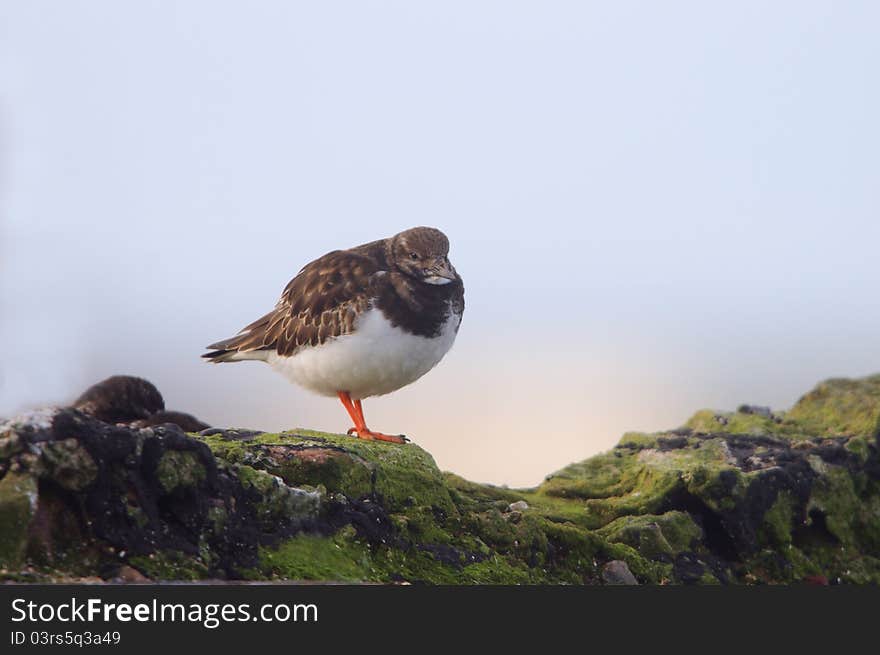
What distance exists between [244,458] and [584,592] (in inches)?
104

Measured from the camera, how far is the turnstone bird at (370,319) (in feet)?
37.3

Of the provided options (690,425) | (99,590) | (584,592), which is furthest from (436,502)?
(690,425)

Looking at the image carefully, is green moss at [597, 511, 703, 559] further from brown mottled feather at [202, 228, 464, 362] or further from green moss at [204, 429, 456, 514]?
brown mottled feather at [202, 228, 464, 362]

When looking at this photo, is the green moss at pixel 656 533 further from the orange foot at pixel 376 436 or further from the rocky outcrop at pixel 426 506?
the orange foot at pixel 376 436

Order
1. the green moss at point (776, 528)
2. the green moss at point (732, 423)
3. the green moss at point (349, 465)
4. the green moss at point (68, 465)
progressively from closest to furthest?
the green moss at point (68, 465)
the green moss at point (349, 465)
the green moss at point (776, 528)
the green moss at point (732, 423)

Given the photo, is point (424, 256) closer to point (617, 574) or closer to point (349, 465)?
point (349, 465)

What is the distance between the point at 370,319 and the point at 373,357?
39 centimetres

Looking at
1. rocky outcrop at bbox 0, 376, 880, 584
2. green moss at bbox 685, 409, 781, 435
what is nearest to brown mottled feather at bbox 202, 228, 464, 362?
rocky outcrop at bbox 0, 376, 880, 584

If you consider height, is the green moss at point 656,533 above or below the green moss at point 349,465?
below

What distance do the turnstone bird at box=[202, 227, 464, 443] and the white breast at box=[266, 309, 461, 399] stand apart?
10 mm

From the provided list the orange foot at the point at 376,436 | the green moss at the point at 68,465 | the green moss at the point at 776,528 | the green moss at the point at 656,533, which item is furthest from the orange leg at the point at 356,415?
the green moss at the point at 68,465

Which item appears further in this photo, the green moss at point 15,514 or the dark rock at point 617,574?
the dark rock at point 617,574

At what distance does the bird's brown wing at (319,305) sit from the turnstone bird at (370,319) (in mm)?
11

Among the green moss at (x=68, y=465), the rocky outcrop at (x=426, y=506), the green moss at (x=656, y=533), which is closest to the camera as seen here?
the green moss at (x=68, y=465)
